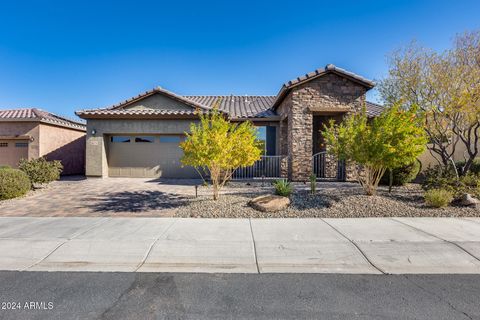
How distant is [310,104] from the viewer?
448 inches

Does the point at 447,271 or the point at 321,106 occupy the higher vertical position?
the point at 321,106

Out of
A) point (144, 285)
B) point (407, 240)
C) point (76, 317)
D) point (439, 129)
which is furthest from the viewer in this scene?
point (439, 129)

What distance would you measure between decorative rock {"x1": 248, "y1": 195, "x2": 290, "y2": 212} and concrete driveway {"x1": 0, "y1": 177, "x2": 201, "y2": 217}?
249 cm

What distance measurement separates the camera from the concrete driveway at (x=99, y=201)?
6.55 metres

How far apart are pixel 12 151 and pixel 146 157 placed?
8668mm

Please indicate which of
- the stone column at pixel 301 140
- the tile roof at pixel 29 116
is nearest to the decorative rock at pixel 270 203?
the stone column at pixel 301 140

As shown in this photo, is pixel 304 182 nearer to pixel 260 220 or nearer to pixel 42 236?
pixel 260 220

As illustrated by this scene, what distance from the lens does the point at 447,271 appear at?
3.49 m

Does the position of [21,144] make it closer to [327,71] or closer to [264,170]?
[264,170]

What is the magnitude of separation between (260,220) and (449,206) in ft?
19.9

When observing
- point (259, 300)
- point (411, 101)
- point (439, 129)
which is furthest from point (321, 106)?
point (259, 300)

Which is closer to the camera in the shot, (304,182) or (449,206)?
(449,206)

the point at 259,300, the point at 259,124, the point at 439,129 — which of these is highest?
the point at 259,124

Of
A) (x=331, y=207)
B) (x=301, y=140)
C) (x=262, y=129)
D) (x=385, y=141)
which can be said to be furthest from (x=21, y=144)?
(x=385, y=141)
